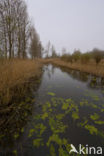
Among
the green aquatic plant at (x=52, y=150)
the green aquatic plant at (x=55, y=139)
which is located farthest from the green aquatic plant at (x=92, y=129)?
the green aquatic plant at (x=52, y=150)

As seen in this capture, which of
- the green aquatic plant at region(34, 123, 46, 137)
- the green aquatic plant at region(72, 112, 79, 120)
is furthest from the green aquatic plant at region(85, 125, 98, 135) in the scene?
the green aquatic plant at region(34, 123, 46, 137)

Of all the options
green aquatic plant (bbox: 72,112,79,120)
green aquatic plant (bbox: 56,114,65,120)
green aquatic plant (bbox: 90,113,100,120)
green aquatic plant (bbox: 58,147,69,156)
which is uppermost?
green aquatic plant (bbox: 56,114,65,120)

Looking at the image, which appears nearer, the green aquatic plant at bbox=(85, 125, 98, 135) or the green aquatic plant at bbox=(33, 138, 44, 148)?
the green aquatic plant at bbox=(33, 138, 44, 148)

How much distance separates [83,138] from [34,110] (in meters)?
1.66

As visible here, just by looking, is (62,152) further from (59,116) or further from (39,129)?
(59,116)

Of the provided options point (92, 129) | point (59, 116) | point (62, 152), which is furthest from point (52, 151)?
point (92, 129)

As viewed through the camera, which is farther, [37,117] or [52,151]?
[37,117]

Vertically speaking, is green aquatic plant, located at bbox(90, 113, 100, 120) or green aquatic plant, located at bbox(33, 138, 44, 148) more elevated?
green aquatic plant, located at bbox(90, 113, 100, 120)

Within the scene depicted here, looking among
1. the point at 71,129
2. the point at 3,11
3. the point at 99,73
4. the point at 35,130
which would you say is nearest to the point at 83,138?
the point at 71,129

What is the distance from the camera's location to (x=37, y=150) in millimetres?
1385

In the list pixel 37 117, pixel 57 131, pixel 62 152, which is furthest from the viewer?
pixel 37 117

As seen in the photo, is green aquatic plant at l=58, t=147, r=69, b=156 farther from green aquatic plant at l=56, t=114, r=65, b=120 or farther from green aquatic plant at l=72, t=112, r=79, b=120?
green aquatic plant at l=72, t=112, r=79, b=120

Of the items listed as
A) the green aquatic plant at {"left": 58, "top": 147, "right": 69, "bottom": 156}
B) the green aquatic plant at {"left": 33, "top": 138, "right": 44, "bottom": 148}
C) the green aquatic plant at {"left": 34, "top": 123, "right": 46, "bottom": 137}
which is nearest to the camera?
the green aquatic plant at {"left": 58, "top": 147, "right": 69, "bottom": 156}

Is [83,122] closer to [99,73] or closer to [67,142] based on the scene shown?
[67,142]
